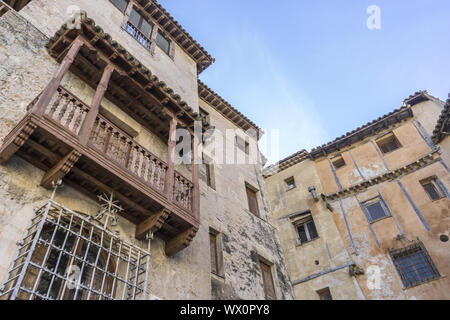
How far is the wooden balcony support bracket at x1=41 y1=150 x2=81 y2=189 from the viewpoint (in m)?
7.11

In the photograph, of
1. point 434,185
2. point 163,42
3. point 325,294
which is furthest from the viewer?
point 163,42

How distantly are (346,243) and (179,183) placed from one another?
10.3 meters

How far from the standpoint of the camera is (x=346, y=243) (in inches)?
664

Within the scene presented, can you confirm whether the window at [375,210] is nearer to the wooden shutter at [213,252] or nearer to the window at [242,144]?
the window at [242,144]

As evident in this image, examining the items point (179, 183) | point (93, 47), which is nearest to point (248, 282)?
point (179, 183)

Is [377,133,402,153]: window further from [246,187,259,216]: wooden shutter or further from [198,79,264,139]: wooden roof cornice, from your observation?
[246,187,259,216]: wooden shutter

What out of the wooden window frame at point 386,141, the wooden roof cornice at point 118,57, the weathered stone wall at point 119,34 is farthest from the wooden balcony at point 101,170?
the wooden window frame at point 386,141

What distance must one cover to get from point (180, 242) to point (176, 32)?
1176 centimetres

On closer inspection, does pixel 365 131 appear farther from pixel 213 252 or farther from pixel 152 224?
pixel 152 224

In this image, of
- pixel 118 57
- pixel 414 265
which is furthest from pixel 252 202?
pixel 118 57

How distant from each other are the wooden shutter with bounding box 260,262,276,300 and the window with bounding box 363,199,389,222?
594 centimetres

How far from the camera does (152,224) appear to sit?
27.6 feet

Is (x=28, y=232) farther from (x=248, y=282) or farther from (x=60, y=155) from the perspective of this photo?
(x=248, y=282)

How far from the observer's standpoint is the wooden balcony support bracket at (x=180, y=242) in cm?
893
